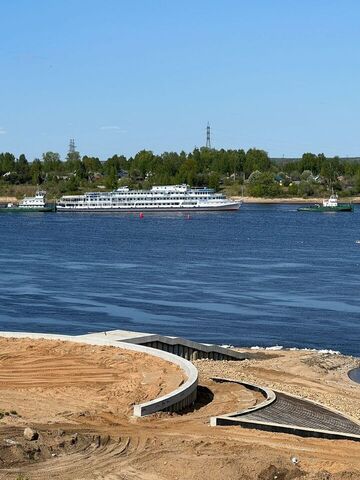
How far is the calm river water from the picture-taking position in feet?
123

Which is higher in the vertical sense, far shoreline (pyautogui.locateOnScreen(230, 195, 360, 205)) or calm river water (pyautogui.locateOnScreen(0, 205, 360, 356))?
calm river water (pyautogui.locateOnScreen(0, 205, 360, 356))

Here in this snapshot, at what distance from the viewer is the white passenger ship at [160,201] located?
5886 inches

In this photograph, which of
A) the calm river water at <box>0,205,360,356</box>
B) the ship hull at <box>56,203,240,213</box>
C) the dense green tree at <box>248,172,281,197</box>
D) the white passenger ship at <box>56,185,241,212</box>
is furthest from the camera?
the dense green tree at <box>248,172,281,197</box>

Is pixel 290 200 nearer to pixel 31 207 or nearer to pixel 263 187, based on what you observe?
pixel 263 187

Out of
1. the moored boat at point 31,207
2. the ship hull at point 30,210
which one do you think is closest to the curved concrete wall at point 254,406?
the ship hull at point 30,210

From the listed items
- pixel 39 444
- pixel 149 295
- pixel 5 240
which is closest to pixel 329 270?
pixel 149 295

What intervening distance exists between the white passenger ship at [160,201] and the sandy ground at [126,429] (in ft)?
412

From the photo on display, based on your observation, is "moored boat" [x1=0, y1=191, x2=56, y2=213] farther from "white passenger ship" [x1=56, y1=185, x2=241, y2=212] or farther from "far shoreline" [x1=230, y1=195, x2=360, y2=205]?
"far shoreline" [x1=230, y1=195, x2=360, y2=205]

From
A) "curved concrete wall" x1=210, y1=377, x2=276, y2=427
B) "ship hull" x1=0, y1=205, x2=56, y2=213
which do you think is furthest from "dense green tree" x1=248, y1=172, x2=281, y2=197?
"curved concrete wall" x1=210, y1=377, x2=276, y2=427

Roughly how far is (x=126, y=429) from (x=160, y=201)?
441ft

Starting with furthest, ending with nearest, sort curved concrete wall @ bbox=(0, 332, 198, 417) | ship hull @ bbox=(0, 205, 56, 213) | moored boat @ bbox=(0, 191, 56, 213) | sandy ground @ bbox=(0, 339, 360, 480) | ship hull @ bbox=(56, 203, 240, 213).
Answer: moored boat @ bbox=(0, 191, 56, 213), ship hull @ bbox=(0, 205, 56, 213), ship hull @ bbox=(56, 203, 240, 213), curved concrete wall @ bbox=(0, 332, 198, 417), sandy ground @ bbox=(0, 339, 360, 480)

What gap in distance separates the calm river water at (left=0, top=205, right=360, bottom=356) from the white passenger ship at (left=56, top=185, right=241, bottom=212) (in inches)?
1856

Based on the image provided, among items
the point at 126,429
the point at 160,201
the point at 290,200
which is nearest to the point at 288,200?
the point at 290,200

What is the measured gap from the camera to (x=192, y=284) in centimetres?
5178
